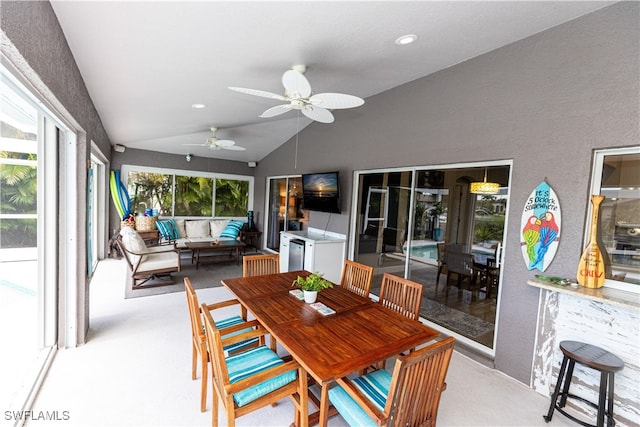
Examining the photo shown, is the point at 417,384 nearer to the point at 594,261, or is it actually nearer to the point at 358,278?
the point at 358,278

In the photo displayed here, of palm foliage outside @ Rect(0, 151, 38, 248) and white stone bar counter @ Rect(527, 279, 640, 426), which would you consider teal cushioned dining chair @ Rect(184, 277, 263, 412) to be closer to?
palm foliage outside @ Rect(0, 151, 38, 248)

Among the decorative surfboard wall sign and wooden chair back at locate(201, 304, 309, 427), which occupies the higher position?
the decorative surfboard wall sign

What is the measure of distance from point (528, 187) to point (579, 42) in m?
1.20

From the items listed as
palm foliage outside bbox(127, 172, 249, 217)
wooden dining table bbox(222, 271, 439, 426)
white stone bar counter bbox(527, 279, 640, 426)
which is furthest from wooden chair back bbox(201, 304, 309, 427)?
palm foliage outside bbox(127, 172, 249, 217)

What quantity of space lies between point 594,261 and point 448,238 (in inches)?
63.7

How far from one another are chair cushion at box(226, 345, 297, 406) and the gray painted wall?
223 centimetres

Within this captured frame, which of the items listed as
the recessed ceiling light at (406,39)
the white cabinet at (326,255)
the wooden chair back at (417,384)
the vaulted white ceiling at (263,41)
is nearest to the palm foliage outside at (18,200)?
the vaulted white ceiling at (263,41)

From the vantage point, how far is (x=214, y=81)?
2.95 m

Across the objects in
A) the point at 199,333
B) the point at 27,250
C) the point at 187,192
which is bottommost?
the point at 199,333

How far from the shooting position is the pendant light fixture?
3.00 meters

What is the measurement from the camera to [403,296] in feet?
7.88

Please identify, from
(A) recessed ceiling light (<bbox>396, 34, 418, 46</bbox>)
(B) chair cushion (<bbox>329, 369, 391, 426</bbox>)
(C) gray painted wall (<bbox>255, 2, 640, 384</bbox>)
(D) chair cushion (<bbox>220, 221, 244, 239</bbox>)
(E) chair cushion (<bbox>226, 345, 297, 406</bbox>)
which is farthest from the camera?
(D) chair cushion (<bbox>220, 221, 244, 239</bbox>)

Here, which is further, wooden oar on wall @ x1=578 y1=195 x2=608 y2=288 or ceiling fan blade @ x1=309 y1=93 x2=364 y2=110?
ceiling fan blade @ x1=309 y1=93 x2=364 y2=110

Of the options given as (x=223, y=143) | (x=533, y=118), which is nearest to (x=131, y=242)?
(x=223, y=143)
